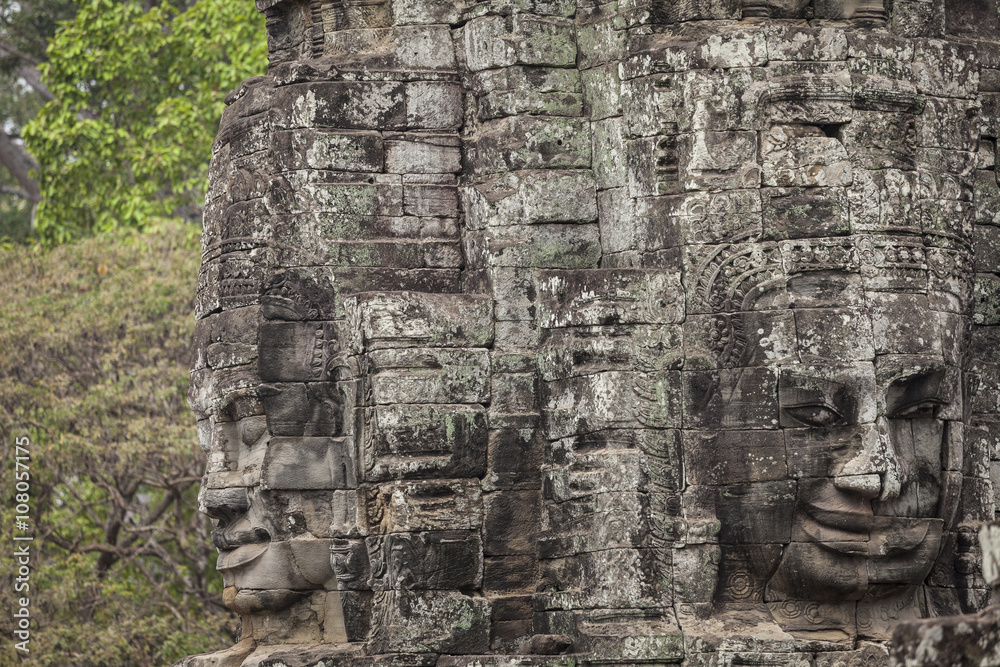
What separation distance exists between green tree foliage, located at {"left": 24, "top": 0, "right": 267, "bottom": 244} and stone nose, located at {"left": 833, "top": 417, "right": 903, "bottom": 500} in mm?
12256

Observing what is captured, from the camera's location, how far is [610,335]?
10.2 m

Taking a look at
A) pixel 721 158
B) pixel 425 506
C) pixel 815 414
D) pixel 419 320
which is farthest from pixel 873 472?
pixel 419 320

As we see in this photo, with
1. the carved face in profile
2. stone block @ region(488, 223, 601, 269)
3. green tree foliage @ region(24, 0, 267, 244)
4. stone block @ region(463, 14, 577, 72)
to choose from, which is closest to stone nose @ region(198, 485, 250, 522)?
the carved face in profile

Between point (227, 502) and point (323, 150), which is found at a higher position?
point (323, 150)


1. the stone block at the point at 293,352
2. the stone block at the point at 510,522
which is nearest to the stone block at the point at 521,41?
the stone block at the point at 293,352

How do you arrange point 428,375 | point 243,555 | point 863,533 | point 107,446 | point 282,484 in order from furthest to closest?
1. point 107,446
2. point 243,555
3. point 282,484
4. point 428,375
5. point 863,533

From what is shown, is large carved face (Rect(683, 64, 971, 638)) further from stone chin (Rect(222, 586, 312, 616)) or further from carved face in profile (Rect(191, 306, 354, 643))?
stone chin (Rect(222, 586, 312, 616))

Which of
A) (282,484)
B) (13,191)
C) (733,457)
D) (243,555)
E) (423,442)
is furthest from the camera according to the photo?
(13,191)

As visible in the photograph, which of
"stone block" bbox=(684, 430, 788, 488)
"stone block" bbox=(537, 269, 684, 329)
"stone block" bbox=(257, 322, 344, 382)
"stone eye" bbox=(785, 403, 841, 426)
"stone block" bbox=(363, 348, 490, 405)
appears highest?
"stone block" bbox=(537, 269, 684, 329)

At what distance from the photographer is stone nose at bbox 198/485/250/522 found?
1082 centimetres

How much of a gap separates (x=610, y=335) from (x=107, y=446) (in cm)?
895

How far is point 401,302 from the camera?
10461 mm

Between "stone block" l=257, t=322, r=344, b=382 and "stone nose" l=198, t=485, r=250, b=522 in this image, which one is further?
"stone nose" l=198, t=485, r=250, b=522

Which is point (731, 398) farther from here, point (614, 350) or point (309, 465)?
point (309, 465)
